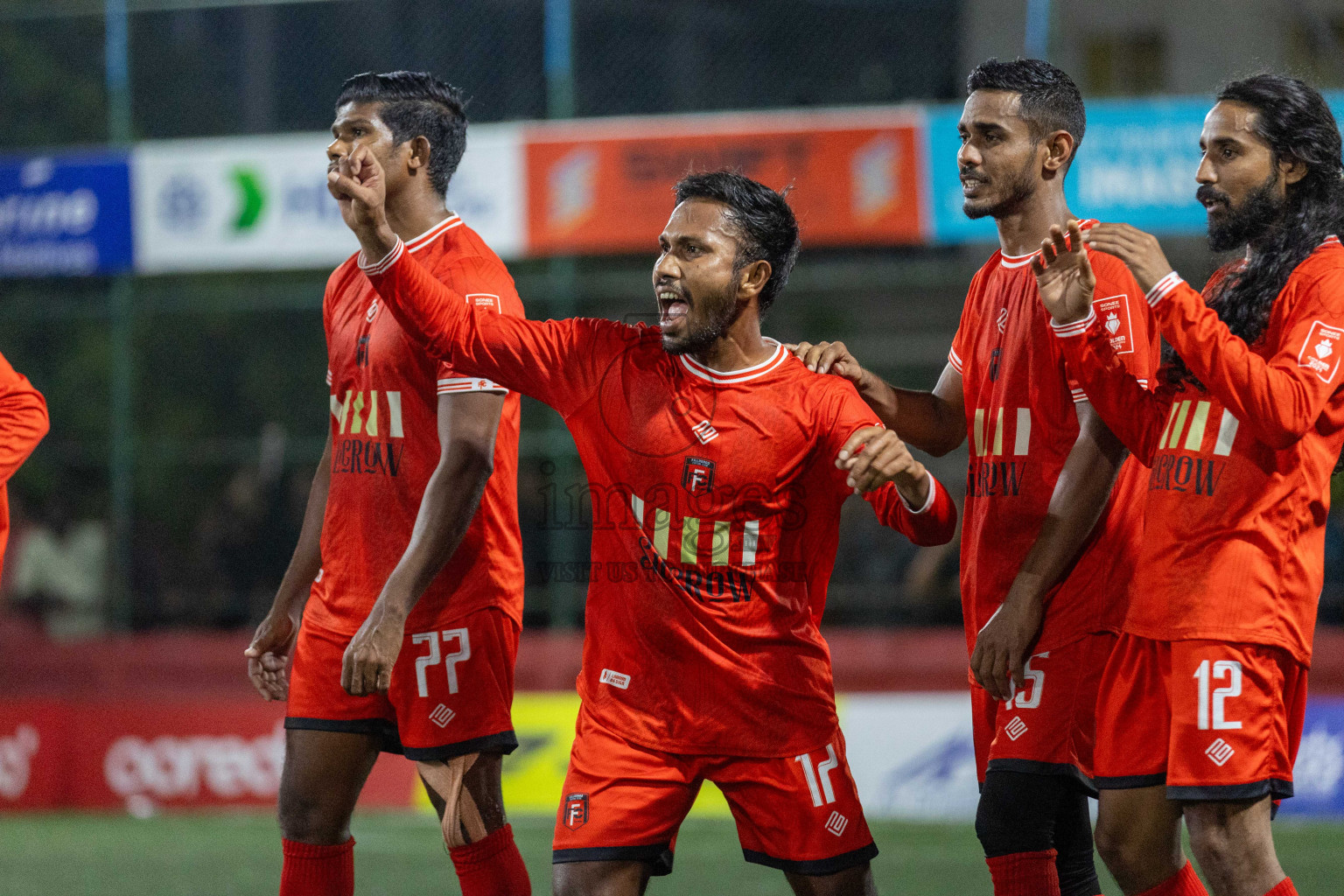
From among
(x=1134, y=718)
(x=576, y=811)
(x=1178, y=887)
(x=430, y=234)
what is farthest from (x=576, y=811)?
(x=430, y=234)

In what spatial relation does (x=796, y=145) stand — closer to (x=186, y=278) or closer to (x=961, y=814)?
(x=961, y=814)

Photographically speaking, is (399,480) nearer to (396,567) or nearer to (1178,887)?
(396,567)

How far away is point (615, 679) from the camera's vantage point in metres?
3.79

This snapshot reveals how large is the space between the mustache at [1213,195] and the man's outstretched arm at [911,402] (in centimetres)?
90

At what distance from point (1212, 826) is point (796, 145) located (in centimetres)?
786

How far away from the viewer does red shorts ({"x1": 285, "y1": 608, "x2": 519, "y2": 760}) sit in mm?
4270

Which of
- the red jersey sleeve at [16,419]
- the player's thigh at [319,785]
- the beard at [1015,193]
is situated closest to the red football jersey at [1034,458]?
the beard at [1015,193]

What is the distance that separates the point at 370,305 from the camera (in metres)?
4.46

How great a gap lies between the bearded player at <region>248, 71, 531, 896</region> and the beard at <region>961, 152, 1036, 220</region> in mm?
1253

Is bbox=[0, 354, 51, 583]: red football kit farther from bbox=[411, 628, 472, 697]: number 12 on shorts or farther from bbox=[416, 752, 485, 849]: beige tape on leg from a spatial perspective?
bbox=[416, 752, 485, 849]: beige tape on leg

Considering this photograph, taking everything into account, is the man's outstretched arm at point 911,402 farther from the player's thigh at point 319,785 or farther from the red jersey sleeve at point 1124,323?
the player's thigh at point 319,785

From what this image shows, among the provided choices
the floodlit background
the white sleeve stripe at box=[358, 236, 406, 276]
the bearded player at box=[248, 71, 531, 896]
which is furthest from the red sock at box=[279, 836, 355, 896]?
the floodlit background

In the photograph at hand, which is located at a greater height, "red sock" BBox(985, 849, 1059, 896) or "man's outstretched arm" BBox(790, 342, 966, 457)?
"man's outstretched arm" BBox(790, 342, 966, 457)

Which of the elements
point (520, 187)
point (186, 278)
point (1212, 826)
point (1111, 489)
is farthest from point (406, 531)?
point (186, 278)
